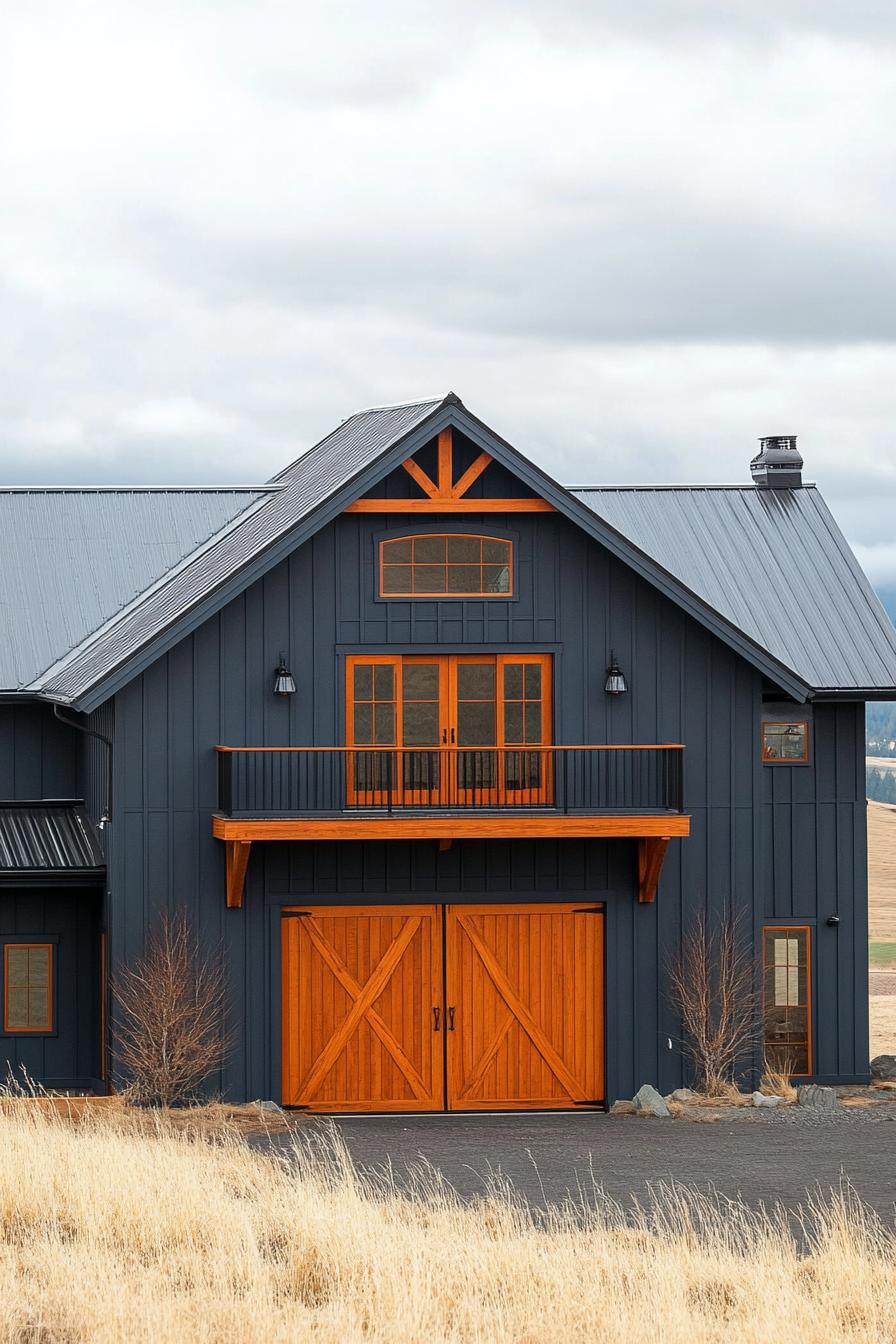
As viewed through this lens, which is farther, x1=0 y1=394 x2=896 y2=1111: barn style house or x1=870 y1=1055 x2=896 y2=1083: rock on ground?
x1=870 y1=1055 x2=896 y2=1083: rock on ground

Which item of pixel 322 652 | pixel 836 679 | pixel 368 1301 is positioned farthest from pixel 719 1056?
pixel 368 1301

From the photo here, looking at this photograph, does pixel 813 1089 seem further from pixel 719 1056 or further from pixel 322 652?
pixel 322 652

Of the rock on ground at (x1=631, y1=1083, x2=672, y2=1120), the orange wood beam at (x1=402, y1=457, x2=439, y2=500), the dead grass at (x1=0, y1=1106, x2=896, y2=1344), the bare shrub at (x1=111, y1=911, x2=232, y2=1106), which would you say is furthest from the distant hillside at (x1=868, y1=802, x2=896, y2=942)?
the dead grass at (x1=0, y1=1106, x2=896, y2=1344)

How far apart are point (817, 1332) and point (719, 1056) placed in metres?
12.3

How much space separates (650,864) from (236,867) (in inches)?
197

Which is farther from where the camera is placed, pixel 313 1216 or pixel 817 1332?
pixel 313 1216

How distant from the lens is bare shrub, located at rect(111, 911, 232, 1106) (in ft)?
74.2

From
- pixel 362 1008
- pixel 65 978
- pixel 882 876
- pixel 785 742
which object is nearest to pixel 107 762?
pixel 65 978

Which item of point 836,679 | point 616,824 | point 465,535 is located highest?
point 465,535

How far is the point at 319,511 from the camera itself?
74.8 feet

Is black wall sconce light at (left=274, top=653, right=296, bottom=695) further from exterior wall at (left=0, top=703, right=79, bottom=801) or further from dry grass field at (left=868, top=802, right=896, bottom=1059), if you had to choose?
dry grass field at (left=868, top=802, right=896, bottom=1059)

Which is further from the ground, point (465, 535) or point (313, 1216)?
point (465, 535)

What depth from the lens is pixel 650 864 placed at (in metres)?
23.7

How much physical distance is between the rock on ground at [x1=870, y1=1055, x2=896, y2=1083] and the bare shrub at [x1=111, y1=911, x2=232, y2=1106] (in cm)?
887
